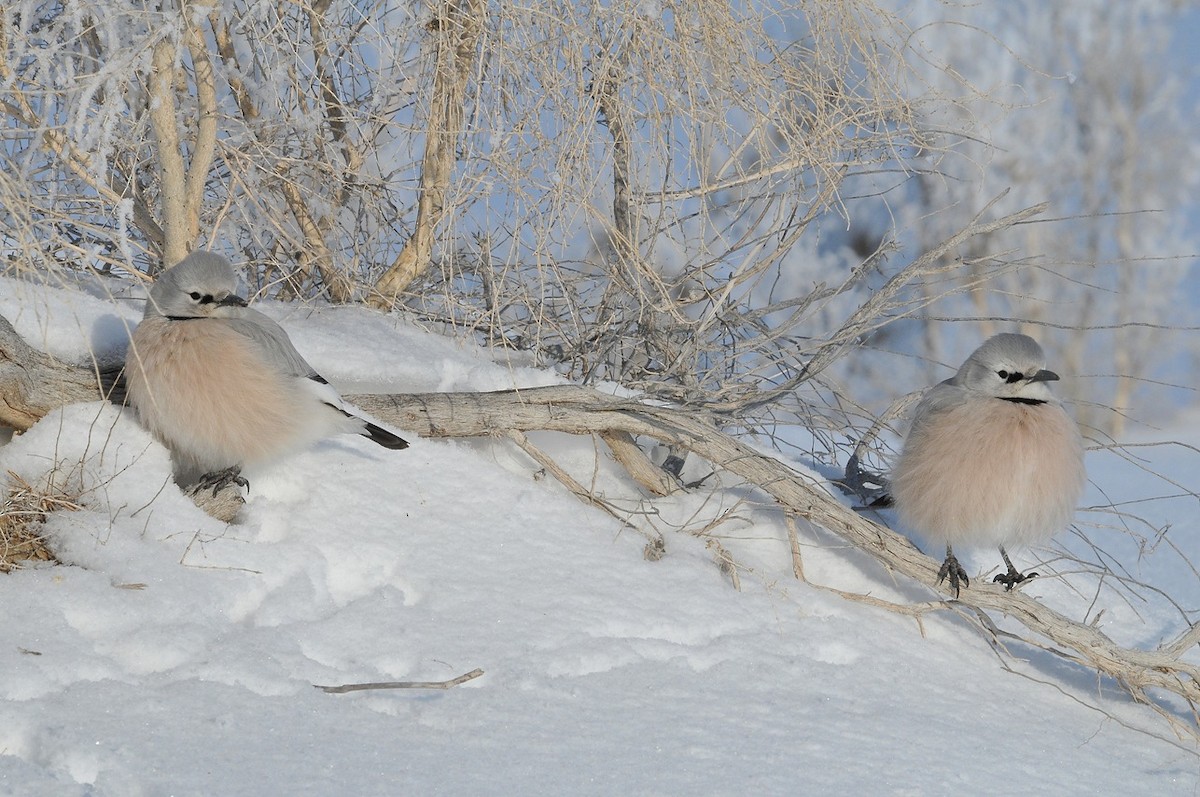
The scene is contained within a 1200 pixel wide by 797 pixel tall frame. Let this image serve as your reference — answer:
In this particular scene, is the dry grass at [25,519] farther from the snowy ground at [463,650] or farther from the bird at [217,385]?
the bird at [217,385]

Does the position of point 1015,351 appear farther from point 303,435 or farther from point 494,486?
point 303,435

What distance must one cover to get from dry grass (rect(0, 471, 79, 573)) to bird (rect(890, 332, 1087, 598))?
2.52 meters

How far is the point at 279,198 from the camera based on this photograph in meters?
4.76

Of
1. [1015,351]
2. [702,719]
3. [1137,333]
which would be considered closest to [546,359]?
[1015,351]

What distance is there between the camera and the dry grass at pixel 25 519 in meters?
3.02

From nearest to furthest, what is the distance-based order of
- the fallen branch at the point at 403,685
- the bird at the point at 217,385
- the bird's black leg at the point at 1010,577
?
the fallen branch at the point at 403,685 < the bird at the point at 217,385 < the bird's black leg at the point at 1010,577

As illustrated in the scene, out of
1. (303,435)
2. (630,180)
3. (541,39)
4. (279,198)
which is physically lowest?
(303,435)

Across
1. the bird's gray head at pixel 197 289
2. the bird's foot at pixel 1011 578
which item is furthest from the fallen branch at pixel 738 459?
the bird's gray head at pixel 197 289

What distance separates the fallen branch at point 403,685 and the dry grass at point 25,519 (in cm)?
89

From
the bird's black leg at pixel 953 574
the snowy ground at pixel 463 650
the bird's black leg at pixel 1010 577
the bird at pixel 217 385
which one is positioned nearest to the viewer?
the snowy ground at pixel 463 650

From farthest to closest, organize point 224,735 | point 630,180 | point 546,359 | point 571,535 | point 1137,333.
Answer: point 1137,333 < point 546,359 < point 630,180 < point 571,535 < point 224,735

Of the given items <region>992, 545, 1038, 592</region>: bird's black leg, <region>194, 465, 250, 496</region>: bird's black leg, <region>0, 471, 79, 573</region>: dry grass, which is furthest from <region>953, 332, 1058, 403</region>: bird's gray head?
<region>0, 471, 79, 573</region>: dry grass

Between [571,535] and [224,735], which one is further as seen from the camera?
[571,535]

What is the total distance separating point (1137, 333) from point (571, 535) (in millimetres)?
11592
